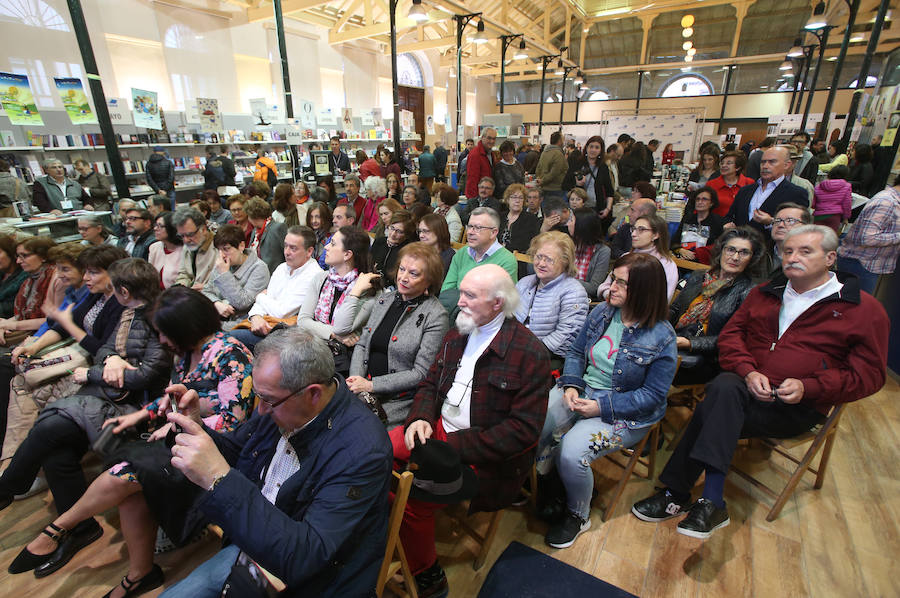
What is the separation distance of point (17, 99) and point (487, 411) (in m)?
5.93

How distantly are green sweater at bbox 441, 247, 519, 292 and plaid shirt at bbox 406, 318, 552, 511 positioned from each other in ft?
3.76

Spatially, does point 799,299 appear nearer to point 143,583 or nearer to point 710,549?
point 710,549

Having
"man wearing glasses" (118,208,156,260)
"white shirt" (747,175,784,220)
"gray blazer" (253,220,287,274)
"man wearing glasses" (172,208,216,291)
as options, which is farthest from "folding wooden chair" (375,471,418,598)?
"white shirt" (747,175,784,220)

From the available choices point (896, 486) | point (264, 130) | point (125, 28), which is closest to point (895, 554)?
point (896, 486)

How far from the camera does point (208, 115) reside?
303 inches

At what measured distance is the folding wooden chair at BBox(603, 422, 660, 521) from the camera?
6.81 feet

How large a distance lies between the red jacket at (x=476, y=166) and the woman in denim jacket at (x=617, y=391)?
4387 mm

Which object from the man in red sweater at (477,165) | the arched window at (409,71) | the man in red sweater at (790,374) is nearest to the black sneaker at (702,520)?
the man in red sweater at (790,374)

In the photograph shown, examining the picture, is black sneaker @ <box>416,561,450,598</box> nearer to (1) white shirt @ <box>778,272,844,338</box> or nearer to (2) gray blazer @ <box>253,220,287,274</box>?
(1) white shirt @ <box>778,272,844,338</box>

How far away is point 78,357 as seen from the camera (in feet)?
7.85

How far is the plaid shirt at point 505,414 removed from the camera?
5.54 ft

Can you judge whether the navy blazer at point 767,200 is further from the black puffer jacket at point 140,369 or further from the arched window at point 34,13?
the arched window at point 34,13

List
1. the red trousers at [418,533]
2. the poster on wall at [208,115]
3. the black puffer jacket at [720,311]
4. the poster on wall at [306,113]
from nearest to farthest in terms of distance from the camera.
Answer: the red trousers at [418,533], the black puffer jacket at [720,311], the poster on wall at [208,115], the poster on wall at [306,113]

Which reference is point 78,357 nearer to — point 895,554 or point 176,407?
point 176,407
